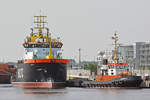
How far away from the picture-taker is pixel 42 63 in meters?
109

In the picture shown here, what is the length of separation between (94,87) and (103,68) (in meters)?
4.42

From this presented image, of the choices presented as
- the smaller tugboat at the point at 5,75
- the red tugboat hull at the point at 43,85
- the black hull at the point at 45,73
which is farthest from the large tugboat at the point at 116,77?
the smaller tugboat at the point at 5,75

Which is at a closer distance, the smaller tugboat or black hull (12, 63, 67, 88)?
A: black hull (12, 63, 67, 88)

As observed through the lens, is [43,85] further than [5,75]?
No

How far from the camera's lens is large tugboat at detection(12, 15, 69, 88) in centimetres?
10781

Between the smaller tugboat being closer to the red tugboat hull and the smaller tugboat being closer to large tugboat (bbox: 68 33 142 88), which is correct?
the red tugboat hull

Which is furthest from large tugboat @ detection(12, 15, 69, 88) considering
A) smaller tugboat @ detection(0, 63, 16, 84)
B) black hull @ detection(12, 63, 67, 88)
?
smaller tugboat @ detection(0, 63, 16, 84)

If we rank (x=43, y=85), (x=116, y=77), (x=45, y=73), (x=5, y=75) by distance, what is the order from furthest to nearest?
(x=5, y=75) → (x=45, y=73) → (x=43, y=85) → (x=116, y=77)

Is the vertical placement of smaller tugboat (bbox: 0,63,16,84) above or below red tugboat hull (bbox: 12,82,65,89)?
above

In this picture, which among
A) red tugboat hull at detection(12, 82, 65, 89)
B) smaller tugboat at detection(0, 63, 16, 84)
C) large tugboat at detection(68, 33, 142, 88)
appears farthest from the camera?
smaller tugboat at detection(0, 63, 16, 84)

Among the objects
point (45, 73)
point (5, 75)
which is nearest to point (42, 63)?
point (45, 73)

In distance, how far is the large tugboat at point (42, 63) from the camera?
107812 millimetres

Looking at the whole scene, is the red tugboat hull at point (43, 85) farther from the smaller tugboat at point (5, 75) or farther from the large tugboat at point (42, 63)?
the smaller tugboat at point (5, 75)

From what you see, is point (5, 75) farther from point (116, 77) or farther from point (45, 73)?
point (116, 77)
